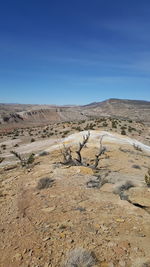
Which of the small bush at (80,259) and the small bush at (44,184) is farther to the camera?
the small bush at (44,184)

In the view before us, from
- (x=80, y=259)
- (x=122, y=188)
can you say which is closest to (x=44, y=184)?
(x=122, y=188)

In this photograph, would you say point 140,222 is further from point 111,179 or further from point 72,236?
point 111,179

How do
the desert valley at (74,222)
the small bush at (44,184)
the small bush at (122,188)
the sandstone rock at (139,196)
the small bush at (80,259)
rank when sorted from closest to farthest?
the small bush at (80,259)
the desert valley at (74,222)
the sandstone rock at (139,196)
the small bush at (122,188)
the small bush at (44,184)

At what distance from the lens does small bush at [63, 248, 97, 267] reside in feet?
14.3

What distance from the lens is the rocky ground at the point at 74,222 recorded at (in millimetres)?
4816

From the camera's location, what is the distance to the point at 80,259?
4484mm

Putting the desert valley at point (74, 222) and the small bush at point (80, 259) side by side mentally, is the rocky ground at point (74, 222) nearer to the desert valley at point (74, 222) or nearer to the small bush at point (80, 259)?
the desert valley at point (74, 222)

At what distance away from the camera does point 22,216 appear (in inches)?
278

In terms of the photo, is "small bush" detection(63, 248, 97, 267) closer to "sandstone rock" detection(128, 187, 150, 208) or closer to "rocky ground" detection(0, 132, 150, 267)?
"rocky ground" detection(0, 132, 150, 267)

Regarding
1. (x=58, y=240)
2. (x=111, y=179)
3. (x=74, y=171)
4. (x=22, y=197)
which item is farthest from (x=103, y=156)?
(x=58, y=240)

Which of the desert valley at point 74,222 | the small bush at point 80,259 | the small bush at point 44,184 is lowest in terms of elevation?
the small bush at point 44,184

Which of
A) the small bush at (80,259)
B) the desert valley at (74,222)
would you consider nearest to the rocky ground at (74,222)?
the desert valley at (74,222)

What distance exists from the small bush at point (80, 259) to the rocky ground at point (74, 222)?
0.35ft

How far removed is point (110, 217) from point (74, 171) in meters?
5.75
